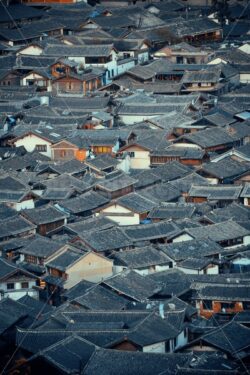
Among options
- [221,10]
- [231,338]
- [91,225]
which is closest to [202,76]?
[221,10]

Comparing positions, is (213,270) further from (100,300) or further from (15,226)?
(15,226)

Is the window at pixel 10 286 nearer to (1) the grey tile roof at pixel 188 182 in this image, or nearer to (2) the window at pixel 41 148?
(1) the grey tile roof at pixel 188 182

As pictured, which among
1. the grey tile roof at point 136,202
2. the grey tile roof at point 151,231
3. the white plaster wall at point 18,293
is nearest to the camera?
the white plaster wall at point 18,293

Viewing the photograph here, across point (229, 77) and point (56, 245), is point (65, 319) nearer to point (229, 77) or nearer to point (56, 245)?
point (56, 245)

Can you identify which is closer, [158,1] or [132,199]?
[132,199]

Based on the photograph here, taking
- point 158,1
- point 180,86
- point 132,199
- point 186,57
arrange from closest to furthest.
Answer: point 132,199, point 180,86, point 186,57, point 158,1

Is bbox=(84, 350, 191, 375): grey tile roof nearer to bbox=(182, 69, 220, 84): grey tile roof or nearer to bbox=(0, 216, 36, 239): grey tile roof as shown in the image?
bbox=(0, 216, 36, 239): grey tile roof

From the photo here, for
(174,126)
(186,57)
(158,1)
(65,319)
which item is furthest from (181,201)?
(158,1)

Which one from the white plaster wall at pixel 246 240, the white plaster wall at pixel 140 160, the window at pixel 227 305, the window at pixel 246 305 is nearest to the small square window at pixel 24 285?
the window at pixel 227 305
